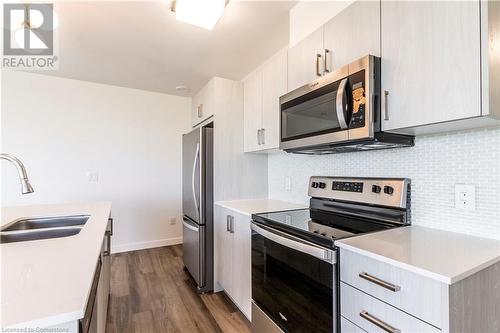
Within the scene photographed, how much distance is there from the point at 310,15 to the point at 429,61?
988 mm

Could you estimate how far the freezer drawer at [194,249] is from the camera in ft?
7.79

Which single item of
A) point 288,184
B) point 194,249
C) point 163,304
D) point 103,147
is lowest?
point 163,304

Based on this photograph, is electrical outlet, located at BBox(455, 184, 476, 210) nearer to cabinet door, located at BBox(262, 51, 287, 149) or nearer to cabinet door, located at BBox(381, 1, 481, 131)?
cabinet door, located at BBox(381, 1, 481, 131)

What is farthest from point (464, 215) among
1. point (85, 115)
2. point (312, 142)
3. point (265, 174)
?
point (85, 115)

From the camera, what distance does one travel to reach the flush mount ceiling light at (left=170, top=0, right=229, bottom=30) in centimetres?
162

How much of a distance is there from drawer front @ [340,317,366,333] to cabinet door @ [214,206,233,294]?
1187mm

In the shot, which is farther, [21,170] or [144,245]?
[144,245]

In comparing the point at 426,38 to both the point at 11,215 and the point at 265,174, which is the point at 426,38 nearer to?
the point at 265,174

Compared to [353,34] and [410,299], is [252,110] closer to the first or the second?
[353,34]

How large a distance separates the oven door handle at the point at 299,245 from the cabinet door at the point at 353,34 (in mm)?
955

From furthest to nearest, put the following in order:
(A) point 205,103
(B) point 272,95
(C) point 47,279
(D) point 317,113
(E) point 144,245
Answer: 1. (E) point 144,245
2. (A) point 205,103
3. (B) point 272,95
4. (D) point 317,113
5. (C) point 47,279

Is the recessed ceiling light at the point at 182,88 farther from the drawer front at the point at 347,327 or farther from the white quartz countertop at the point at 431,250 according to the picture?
the drawer front at the point at 347,327

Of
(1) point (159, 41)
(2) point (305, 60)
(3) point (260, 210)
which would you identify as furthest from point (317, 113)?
(1) point (159, 41)

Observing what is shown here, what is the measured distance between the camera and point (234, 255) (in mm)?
2064
